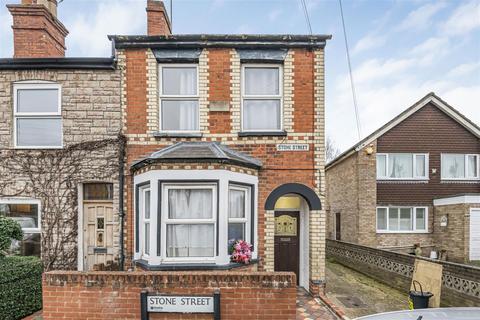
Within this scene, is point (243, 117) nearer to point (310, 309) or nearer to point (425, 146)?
point (310, 309)

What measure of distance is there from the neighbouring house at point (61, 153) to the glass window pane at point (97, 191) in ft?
0.09

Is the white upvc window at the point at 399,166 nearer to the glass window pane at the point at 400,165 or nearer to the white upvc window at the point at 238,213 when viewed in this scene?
the glass window pane at the point at 400,165

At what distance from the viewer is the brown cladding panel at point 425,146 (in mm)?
15586

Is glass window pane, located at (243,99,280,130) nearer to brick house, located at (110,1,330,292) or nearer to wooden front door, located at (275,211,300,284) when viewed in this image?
brick house, located at (110,1,330,292)

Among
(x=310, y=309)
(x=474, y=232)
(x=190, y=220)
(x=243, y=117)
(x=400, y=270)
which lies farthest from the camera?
(x=474, y=232)

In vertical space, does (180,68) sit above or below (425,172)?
above

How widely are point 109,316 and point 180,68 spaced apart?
6046mm

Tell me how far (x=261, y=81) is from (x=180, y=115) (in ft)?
7.89

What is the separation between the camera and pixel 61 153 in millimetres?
8070

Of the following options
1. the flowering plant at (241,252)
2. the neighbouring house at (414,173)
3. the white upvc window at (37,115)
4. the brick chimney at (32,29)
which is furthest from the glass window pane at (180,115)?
the neighbouring house at (414,173)

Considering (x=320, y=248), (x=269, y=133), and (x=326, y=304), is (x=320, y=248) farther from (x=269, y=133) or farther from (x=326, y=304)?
(x=269, y=133)

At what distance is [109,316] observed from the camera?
541 cm

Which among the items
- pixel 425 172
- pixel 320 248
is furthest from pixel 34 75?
pixel 425 172

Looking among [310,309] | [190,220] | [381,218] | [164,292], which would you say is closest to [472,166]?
[381,218]
